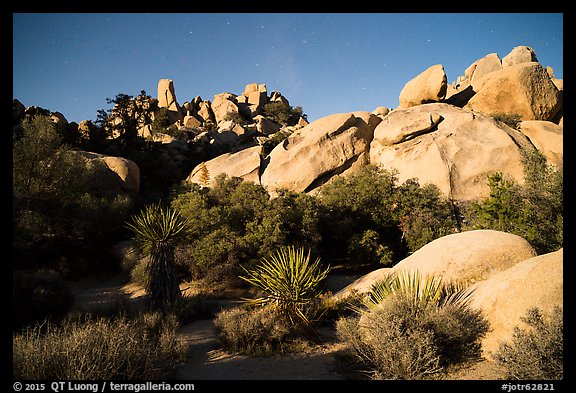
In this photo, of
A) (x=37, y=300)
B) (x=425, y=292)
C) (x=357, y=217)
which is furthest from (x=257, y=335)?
(x=357, y=217)

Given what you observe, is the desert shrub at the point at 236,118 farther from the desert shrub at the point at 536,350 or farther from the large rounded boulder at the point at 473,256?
the desert shrub at the point at 536,350

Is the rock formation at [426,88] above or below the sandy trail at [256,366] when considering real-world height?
above

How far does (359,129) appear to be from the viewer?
→ 27375 mm

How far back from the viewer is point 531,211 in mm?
12594

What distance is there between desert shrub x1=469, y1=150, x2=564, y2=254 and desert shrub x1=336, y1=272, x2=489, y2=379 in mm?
A: 7695

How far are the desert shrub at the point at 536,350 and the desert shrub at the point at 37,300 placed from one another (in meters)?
11.1

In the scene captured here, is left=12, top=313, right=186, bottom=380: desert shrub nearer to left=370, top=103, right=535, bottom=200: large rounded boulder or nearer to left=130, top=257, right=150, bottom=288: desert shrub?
left=130, top=257, right=150, bottom=288: desert shrub

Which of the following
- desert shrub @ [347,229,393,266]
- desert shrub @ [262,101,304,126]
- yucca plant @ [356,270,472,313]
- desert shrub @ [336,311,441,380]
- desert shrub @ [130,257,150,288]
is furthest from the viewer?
desert shrub @ [262,101,304,126]

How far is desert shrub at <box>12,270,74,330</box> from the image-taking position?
860 cm

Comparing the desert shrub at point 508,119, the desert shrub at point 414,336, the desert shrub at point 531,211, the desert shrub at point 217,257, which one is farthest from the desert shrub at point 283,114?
the desert shrub at point 414,336

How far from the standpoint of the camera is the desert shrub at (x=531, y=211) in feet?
38.7

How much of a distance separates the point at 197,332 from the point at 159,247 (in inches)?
118

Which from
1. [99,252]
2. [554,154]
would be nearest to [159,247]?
[99,252]

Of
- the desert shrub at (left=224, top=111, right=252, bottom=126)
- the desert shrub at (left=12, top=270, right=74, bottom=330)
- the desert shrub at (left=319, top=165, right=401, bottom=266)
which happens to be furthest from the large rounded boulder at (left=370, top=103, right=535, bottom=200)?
the desert shrub at (left=224, top=111, right=252, bottom=126)
